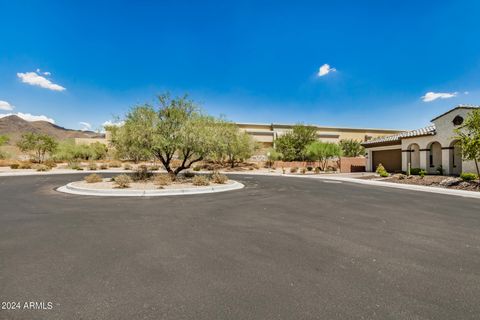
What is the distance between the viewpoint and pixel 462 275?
3.82 meters

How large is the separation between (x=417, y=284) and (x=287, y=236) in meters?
2.65

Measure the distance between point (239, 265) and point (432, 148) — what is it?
26978 millimetres

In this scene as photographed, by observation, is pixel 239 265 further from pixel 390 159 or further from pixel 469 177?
pixel 390 159

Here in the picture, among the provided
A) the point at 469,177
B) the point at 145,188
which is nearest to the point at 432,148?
the point at 469,177

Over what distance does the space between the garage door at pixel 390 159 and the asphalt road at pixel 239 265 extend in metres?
21.9

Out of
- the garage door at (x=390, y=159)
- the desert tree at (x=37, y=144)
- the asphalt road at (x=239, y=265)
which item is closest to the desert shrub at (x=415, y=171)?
the garage door at (x=390, y=159)

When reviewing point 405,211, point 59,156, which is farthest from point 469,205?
point 59,156

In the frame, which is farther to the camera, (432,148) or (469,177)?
(432,148)

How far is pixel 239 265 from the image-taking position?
13.6 ft

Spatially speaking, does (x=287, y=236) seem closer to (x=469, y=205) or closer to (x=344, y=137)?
(x=469, y=205)

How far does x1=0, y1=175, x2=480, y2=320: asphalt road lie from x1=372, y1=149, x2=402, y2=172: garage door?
21927 millimetres

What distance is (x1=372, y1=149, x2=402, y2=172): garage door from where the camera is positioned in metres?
27.1

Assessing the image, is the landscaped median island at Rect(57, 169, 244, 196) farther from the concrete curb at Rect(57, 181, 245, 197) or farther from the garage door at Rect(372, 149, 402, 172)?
the garage door at Rect(372, 149, 402, 172)

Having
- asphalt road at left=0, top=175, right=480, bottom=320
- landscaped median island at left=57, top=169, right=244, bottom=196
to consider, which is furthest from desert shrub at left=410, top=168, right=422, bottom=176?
landscaped median island at left=57, top=169, right=244, bottom=196
